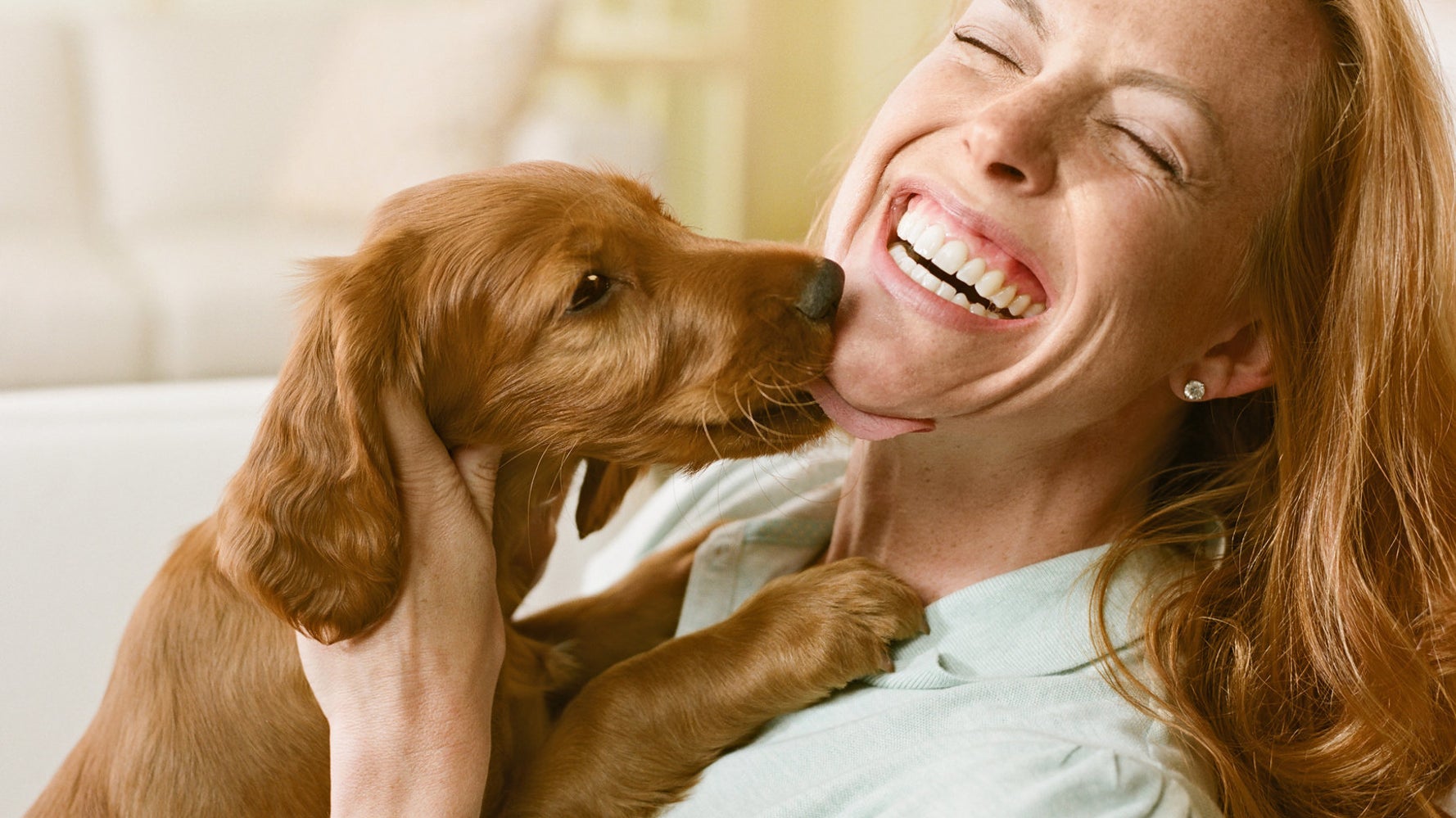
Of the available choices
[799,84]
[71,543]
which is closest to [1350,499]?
[71,543]

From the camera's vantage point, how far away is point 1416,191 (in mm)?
1432

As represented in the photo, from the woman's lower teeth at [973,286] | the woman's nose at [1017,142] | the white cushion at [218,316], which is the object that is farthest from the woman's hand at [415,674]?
the white cushion at [218,316]

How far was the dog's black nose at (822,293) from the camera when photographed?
4.81 ft

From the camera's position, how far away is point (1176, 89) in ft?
4.42

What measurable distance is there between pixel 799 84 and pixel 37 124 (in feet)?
9.56

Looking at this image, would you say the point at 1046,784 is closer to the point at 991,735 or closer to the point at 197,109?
the point at 991,735

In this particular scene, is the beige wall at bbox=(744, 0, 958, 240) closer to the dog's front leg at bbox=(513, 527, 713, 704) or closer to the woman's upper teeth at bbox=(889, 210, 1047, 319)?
the dog's front leg at bbox=(513, 527, 713, 704)

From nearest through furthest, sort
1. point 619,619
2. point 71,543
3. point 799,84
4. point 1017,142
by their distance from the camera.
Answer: point 1017,142 < point 619,619 < point 71,543 < point 799,84

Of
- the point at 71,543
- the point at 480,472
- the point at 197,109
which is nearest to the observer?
the point at 480,472

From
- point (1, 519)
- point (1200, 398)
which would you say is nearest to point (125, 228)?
point (1, 519)

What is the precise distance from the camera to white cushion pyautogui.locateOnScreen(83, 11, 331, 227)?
4.78 meters

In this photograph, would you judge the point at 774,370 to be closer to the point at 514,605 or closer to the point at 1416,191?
the point at 514,605

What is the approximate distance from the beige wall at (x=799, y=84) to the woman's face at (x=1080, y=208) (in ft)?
12.2

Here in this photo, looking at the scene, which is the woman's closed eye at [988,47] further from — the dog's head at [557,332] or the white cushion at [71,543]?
the white cushion at [71,543]
